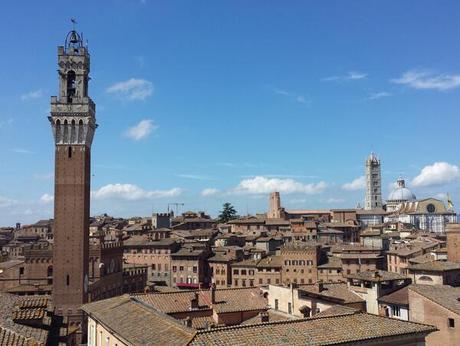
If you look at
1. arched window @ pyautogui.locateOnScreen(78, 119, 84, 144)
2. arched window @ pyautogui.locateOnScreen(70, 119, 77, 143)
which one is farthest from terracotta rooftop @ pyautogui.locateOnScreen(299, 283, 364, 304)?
arched window @ pyautogui.locateOnScreen(70, 119, 77, 143)

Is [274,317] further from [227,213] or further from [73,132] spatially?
[227,213]

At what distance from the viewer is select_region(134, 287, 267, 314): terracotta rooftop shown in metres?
29.9

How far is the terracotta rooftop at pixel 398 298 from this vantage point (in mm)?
33875

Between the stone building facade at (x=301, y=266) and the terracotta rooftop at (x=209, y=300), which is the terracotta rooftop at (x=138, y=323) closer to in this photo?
the terracotta rooftop at (x=209, y=300)

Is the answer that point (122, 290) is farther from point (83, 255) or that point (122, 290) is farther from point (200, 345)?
point (200, 345)

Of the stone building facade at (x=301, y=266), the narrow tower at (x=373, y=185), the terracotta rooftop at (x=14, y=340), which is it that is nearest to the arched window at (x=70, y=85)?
the terracotta rooftop at (x=14, y=340)

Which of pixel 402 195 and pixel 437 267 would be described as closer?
pixel 437 267

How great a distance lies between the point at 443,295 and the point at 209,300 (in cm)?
1515

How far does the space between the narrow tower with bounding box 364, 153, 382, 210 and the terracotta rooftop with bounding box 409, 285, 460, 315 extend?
140 meters

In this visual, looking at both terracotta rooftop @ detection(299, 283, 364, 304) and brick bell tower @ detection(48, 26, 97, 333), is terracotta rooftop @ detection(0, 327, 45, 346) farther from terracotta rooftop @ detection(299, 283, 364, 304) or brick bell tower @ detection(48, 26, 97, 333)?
brick bell tower @ detection(48, 26, 97, 333)

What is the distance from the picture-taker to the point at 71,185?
147 ft

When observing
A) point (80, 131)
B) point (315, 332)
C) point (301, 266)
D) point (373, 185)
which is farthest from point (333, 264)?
point (373, 185)

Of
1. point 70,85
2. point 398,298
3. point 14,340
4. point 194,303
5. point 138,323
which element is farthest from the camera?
point 70,85

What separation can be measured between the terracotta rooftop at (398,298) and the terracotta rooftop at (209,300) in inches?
355
